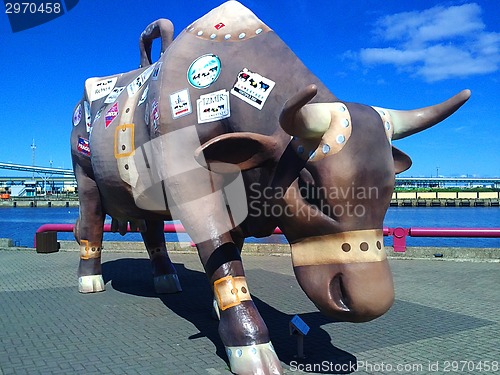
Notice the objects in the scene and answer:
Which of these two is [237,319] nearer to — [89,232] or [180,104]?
[180,104]

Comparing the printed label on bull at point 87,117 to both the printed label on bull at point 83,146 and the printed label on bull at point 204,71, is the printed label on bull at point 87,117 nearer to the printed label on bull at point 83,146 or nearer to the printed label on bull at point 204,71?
the printed label on bull at point 83,146

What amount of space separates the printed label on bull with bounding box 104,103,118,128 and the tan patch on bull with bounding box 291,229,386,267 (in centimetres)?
296

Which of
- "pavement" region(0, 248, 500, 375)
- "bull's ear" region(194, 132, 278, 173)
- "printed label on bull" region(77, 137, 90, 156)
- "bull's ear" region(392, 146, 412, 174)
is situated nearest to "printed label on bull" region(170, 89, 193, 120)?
"bull's ear" region(194, 132, 278, 173)

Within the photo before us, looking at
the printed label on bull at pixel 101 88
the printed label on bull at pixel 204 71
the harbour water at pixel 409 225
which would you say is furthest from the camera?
the harbour water at pixel 409 225

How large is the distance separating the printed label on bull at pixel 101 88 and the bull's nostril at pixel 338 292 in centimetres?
409

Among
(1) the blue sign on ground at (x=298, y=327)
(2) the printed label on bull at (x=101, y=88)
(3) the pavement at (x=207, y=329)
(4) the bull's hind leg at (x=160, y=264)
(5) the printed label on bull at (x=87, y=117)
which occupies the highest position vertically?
(2) the printed label on bull at (x=101, y=88)

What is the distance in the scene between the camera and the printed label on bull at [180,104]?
4031 millimetres

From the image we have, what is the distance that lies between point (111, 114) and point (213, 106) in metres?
1.90

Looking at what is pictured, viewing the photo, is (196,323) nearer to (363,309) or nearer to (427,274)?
(363,309)

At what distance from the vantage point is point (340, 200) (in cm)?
316

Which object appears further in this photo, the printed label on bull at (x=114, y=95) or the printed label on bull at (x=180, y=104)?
the printed label on bull at (x=114, y=95)

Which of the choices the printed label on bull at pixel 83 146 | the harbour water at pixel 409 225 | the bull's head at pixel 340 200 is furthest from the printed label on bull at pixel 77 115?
the bull's head at pixel 340 200

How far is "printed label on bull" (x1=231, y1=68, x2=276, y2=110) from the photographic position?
3703 mm

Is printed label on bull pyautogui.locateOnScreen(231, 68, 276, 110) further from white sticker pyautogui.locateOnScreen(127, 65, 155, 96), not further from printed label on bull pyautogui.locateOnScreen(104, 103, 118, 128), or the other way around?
printed label on bull pyautogui.locateOnScreen(104, 103, 118, 128)
